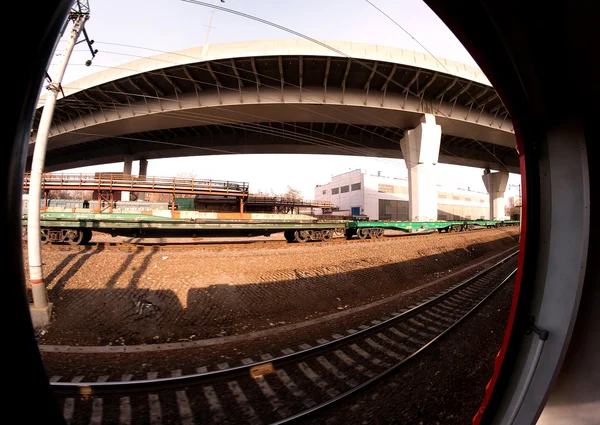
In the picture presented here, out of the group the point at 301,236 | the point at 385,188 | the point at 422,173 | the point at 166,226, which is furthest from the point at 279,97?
the point at 385,188

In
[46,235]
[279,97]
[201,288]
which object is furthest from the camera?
[279,97]

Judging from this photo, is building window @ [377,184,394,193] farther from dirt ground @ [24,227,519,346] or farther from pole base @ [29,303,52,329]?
pole base @ [29,303,52,329]

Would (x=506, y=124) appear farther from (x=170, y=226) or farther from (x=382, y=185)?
(x=170, y=226)

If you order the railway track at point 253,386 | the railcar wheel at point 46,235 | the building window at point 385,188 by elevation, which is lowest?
the railway track at point 253,386

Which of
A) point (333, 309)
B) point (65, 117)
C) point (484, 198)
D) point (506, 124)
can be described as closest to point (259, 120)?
point (65, 117)

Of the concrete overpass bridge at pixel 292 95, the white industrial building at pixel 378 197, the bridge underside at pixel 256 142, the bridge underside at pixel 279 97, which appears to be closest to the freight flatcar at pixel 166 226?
the concrete overpass bridge at pixel 292 95

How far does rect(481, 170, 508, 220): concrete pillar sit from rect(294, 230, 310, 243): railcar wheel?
38.7 m

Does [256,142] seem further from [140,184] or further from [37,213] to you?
[37,213]

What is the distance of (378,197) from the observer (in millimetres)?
45156

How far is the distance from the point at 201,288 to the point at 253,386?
4.02 m

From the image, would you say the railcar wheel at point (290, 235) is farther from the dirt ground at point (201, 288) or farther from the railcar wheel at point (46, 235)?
the railcar wheel at point (46, 235)

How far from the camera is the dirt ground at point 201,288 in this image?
5492 mm

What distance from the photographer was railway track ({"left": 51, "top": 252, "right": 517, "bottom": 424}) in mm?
2955

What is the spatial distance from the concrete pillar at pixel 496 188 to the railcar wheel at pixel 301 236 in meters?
38.7
